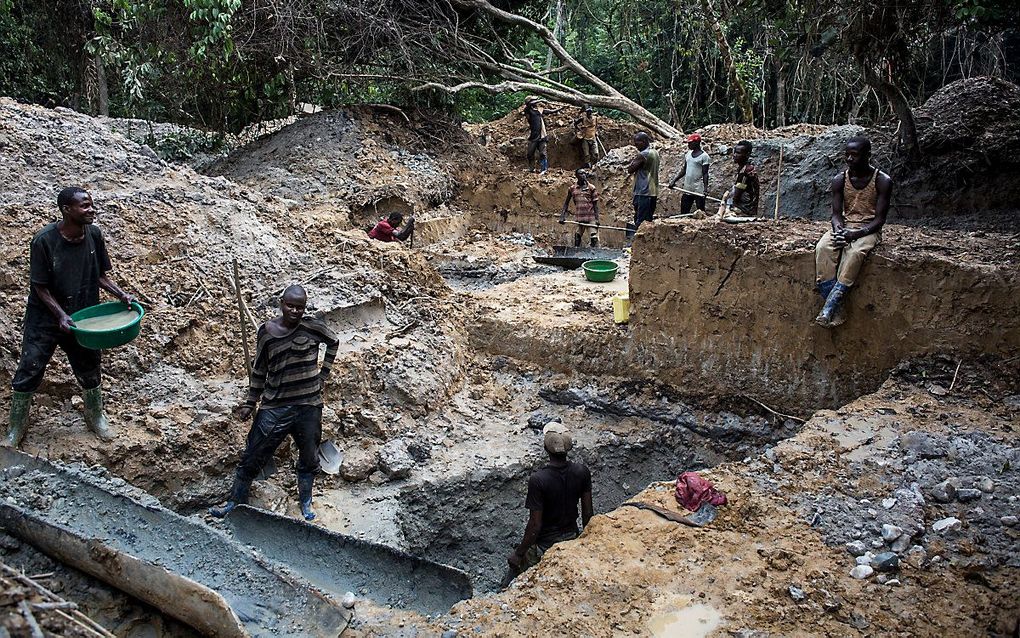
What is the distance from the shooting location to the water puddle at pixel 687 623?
12.9 ft

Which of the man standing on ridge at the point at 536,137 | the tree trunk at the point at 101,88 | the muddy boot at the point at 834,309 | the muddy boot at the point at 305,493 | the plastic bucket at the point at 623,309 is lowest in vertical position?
the muddy boot at the point at 305,493

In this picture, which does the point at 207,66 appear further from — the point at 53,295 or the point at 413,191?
the point at 53,295

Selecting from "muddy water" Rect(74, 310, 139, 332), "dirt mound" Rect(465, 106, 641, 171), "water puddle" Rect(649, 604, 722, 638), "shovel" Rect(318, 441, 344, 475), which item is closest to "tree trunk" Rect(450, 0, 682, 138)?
"dirt mound" Rect(465, 106, 641, 171)

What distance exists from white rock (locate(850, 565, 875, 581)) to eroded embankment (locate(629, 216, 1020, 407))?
278 centimetres

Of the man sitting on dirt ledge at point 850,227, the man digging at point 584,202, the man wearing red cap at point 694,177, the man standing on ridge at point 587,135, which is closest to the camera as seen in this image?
the man sitting on dirt ledge at point 850,227

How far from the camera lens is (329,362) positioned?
18.2ft

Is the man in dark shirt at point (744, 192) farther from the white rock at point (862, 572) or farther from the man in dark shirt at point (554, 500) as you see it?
the white rock at point (862, 572)

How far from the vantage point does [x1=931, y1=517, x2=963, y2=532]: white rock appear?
14.7 ft

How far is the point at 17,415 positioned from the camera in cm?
536

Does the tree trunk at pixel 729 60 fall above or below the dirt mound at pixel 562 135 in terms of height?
above

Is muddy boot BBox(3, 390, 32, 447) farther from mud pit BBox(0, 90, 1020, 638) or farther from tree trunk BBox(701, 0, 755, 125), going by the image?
tree trunk BBox(701, 0, 755, 125)

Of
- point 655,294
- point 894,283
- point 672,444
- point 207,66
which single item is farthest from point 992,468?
point 207,66

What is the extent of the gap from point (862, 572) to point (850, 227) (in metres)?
3.38

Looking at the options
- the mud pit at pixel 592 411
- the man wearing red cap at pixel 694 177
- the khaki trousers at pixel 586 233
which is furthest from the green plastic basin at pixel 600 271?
the khaki trousers at pixel 586 233
